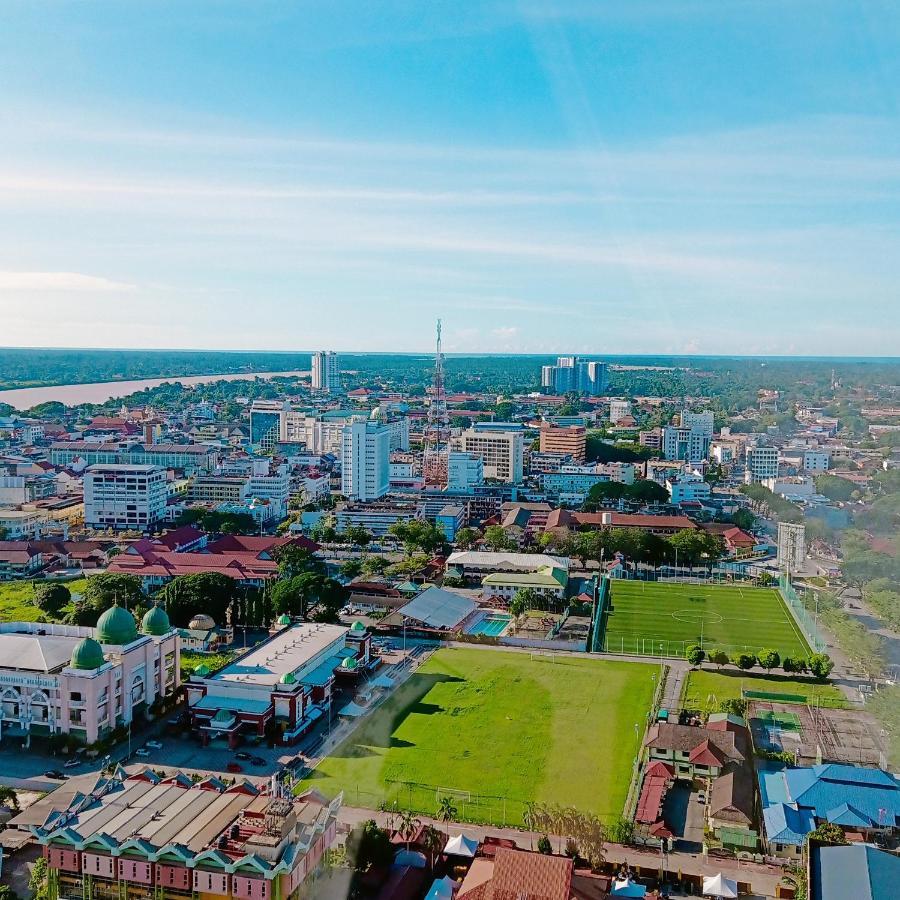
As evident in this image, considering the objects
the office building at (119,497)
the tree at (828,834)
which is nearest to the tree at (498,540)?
the office building at (119,497)

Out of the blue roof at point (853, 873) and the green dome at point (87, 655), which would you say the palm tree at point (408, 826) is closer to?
the blue roof at point (853, 873)

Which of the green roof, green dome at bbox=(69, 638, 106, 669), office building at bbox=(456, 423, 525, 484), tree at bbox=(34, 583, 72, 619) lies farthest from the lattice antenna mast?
green dome at bbox=(69, 638, 106, 669)

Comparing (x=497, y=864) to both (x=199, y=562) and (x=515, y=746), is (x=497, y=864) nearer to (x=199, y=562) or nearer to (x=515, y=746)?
(x=515, y=746)

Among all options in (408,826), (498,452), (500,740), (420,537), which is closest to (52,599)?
(420,537)

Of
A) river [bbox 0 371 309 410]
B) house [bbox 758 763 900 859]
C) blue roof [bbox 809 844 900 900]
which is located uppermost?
river [bbox 0 371 309 410]

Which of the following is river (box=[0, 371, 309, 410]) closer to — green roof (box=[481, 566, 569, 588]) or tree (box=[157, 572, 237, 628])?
tree (box=[157, 572, 237, 628])

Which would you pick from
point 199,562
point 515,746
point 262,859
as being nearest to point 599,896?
point 262,859
